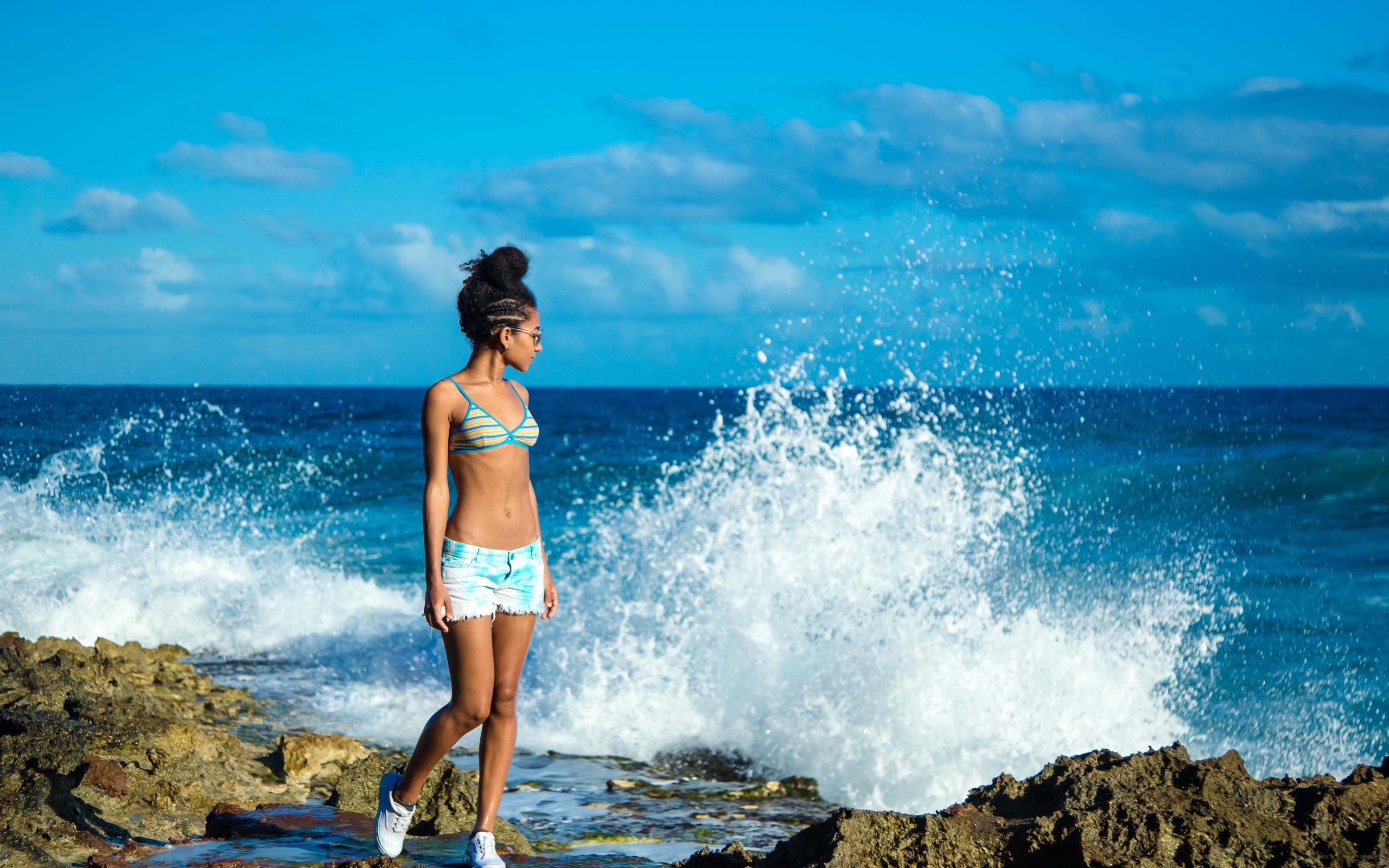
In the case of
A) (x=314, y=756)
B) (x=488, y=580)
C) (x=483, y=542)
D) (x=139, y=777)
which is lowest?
(x=314, y=756)

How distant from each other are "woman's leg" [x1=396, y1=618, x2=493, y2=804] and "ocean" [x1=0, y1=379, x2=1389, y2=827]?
262 cm

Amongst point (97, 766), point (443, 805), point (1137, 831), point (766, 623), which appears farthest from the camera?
point (766, 623)

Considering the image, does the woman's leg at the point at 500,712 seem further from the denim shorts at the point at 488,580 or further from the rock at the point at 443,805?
the rock at the point at 443,805

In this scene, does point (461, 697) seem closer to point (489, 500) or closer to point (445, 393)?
point (489, 500)

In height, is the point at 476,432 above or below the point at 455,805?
above

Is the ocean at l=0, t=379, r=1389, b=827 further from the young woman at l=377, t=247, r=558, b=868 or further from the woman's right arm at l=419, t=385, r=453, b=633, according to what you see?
the woman's right arm at l=419, t=385, r=453, b=633

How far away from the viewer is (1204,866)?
276 centimetres

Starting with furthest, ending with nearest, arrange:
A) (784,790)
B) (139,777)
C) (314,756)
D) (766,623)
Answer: (766,623)
(784,790)
(314,756)
(139,777)

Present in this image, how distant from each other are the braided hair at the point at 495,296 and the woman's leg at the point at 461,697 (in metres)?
0.94

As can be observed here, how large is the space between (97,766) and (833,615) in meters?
4.84

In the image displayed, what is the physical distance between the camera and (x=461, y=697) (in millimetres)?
3395

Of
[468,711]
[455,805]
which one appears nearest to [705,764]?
[455,805]

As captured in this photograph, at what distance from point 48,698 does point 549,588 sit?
2.99 meters

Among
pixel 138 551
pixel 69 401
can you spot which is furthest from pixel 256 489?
pixel 69 401
